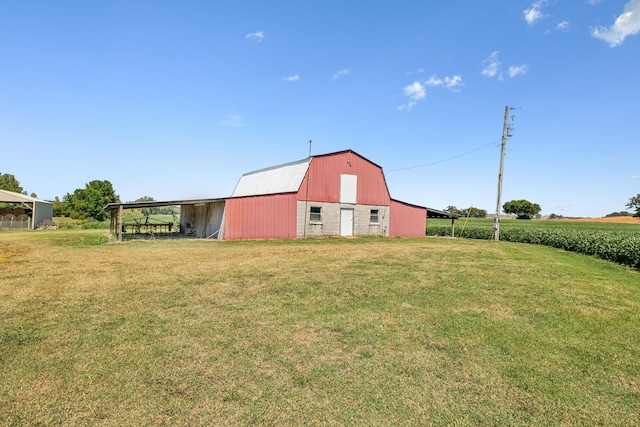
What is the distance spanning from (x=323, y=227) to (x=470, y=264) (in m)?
12.5

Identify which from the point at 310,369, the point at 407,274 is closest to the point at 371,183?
the point at 407,274

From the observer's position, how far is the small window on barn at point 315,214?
2250cm

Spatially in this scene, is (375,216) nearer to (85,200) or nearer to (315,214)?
(315,214)

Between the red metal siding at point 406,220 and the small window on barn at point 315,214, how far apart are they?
Answer: 6.27 meters

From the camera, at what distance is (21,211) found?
3334cm

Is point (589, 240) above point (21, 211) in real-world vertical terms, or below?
below

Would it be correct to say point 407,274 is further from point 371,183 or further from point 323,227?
point 371,183

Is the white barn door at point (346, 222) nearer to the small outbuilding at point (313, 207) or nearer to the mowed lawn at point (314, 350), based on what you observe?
the small outbuilding at point (313, 207)

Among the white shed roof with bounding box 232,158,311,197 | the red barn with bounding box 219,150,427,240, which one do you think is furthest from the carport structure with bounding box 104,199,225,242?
the white shed roof with bounding box 232,158,311,197

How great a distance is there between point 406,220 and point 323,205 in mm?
7640

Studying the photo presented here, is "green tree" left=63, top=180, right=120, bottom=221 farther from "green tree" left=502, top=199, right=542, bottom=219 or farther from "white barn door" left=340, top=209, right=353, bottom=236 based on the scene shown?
"green tree" left=502, top=199, right=542, bottom=219

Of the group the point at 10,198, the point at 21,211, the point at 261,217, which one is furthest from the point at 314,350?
the point at 21,211

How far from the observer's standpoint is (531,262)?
1232cm

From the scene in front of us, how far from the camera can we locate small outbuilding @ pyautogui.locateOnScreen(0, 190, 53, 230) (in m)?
30.1
